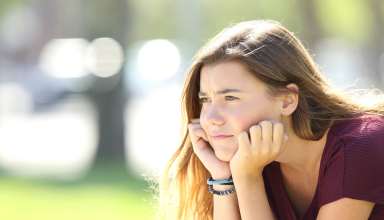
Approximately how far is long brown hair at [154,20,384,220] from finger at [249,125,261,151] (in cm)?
16

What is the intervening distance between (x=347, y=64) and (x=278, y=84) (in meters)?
21.6

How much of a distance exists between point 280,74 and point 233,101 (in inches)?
8.3

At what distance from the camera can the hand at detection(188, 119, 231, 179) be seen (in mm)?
4211

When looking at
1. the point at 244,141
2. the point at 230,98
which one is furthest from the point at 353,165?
the point at 230,98

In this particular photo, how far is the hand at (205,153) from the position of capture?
13.8 feet

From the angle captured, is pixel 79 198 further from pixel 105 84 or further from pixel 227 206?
pixel 227 206

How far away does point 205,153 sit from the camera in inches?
167

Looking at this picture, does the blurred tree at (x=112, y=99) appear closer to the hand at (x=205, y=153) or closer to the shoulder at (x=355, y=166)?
the hand at (x=205, y=153)

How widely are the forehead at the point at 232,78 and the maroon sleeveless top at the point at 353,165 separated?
0.39 m

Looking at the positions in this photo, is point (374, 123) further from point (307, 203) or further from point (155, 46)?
point (155, 46)

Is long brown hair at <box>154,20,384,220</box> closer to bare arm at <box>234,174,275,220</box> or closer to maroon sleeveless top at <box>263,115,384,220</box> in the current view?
maroon sleeveless top at <box>263,115,384,220</box>

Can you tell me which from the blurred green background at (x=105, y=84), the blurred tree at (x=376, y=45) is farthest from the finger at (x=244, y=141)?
the blurred tree at (x=376, y=45)

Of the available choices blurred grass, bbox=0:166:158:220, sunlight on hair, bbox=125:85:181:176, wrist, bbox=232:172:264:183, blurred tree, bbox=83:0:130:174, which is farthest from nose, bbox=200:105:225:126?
blurred tree, bbox=83:0:130:174

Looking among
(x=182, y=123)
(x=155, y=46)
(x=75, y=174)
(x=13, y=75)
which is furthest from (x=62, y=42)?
(x=182, y=123)
